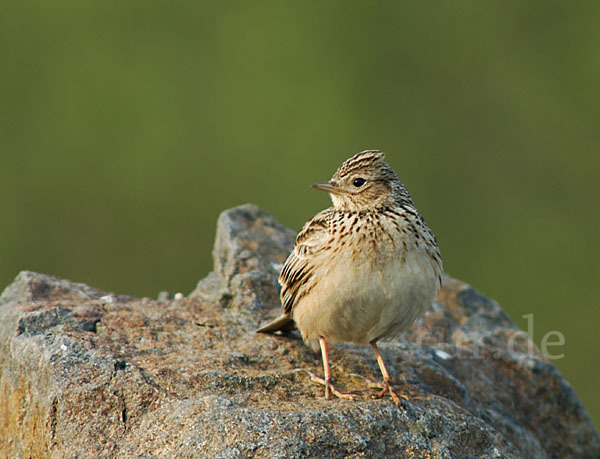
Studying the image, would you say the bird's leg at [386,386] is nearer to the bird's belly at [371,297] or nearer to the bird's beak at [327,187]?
the bird's belly at [371,297]

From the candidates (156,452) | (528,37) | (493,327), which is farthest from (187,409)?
(528,37)

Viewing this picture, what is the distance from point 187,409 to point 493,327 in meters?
3.78

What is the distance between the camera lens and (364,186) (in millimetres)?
7422

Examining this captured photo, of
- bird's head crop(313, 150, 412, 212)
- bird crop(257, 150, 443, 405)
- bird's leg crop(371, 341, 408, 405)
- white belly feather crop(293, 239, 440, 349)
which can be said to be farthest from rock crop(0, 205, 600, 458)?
bird's head crop(313, 150, 412, 212)

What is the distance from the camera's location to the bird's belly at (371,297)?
22.4 ft

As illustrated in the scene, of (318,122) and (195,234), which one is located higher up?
(318,122)

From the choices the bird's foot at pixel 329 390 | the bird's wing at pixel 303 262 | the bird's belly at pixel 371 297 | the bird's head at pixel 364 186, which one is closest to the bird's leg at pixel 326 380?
the bird's foot at pixel 329 390

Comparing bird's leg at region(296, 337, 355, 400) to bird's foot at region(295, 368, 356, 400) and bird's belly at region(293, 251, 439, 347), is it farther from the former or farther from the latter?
bird's belly at region(293, 251, 439, 347)

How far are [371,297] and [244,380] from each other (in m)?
1.06

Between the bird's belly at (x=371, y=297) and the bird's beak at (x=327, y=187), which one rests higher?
the bird's beak at (x=327, y=187)

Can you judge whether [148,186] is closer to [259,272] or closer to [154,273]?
[154,273]

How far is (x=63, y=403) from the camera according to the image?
19.8 feet

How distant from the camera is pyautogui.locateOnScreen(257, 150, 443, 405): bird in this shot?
22.5 feet

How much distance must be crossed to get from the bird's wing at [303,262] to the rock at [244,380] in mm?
434
